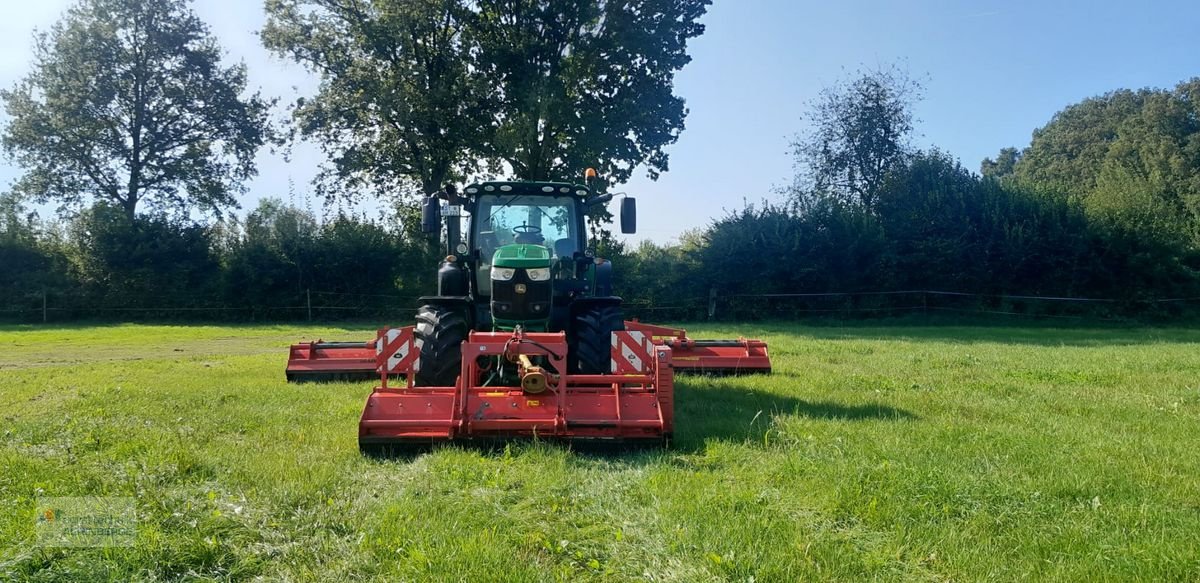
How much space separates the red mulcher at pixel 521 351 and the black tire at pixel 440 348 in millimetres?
11

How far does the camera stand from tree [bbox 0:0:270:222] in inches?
1095

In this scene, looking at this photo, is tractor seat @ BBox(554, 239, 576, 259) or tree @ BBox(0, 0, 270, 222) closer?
tractor seat @ BBox(554, 239, 576, 259)

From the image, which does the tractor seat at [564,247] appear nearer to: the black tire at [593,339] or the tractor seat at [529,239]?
the tractor seat at [529,239]

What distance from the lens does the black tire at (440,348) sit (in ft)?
23.0

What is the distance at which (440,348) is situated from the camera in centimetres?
705

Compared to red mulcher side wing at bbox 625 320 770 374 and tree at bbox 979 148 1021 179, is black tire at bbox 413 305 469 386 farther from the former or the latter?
tree at bbox 979 148 1021 179

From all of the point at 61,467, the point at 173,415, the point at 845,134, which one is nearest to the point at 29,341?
the point at 173,415

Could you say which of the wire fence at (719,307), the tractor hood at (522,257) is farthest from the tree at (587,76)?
the tractor hood at (522,257)

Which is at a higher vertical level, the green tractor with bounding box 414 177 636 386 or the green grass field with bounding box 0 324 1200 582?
the green tractor with bounding box 414 177 636 386

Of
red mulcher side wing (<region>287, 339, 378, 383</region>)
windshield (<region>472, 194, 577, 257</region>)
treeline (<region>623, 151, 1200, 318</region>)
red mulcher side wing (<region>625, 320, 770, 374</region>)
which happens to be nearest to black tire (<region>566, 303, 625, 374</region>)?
windshield (<region>472, 194, 577, 257</region>)

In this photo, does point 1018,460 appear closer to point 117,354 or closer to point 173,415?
point 173,415

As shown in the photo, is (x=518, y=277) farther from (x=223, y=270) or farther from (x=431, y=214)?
(x=223, y=270)

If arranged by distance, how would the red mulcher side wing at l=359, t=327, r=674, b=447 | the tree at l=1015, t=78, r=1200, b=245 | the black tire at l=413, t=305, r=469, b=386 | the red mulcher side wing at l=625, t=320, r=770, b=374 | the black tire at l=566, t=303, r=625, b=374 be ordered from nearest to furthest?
the red mulcher side wing at l=359, t=327, r=674, b=447 → the black tire at l=413, t=305, r=469, b=386 → the black tire at l=566, t=303, r=625, b=374 → the red mulcher side wing at l=625, t=320, r=770, b=374 → the tree at l=1015, t=78, r=1200, b=245

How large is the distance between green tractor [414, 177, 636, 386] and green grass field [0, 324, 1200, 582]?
1079mm
